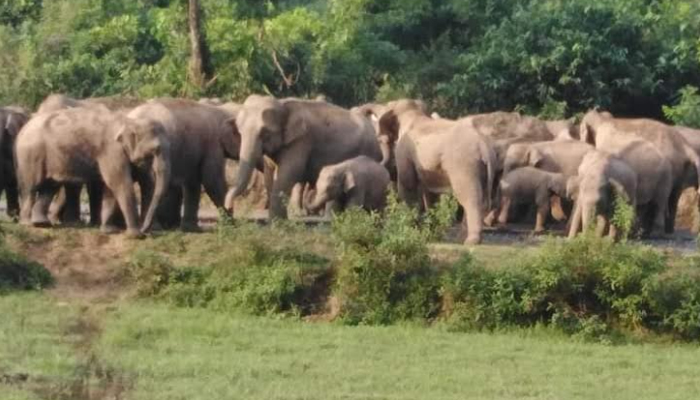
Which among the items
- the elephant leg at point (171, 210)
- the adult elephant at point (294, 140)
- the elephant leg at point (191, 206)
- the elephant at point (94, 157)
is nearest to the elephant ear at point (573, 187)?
the adult elephant at point (294, 140)

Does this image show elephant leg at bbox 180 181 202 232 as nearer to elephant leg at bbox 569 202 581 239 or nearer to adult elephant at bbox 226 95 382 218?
adult elephant at bbox 226 95 382 218

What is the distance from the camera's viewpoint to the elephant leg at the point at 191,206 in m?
18.9

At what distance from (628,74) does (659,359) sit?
1431 cm

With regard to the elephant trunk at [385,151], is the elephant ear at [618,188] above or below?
above

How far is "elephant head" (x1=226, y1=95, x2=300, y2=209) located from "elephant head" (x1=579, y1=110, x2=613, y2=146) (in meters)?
3.99

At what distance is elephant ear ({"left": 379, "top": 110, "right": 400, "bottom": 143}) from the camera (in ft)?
72.6

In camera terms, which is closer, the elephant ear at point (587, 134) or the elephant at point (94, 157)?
the elephant at point (94, 157)

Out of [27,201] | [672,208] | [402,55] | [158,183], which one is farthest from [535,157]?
[402,55]

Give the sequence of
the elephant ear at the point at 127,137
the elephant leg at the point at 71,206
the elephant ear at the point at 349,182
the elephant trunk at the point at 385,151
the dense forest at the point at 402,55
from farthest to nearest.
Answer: the dense forest at the point at 402,55 < the elephant trunk at the point at 385,151 < the elephant ear at the point at 349,182 < the elephant leg at the point at 71,206 < the elephant ear at the point at 127,137

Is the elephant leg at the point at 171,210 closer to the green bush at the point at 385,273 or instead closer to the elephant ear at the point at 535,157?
the green bush at the point at 385,273

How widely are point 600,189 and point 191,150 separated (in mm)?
3898

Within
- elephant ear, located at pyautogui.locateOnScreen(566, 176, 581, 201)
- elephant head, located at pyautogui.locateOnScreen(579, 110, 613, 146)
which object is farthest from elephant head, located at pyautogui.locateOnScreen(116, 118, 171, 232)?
elephant head, located at pyautogui.locateOnScreen(579, 110, 613, 146)

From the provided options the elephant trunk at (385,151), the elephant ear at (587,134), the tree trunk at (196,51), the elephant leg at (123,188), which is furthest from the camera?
the tree trunk at (196,51)

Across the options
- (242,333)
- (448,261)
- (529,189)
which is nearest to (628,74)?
(529,189)
